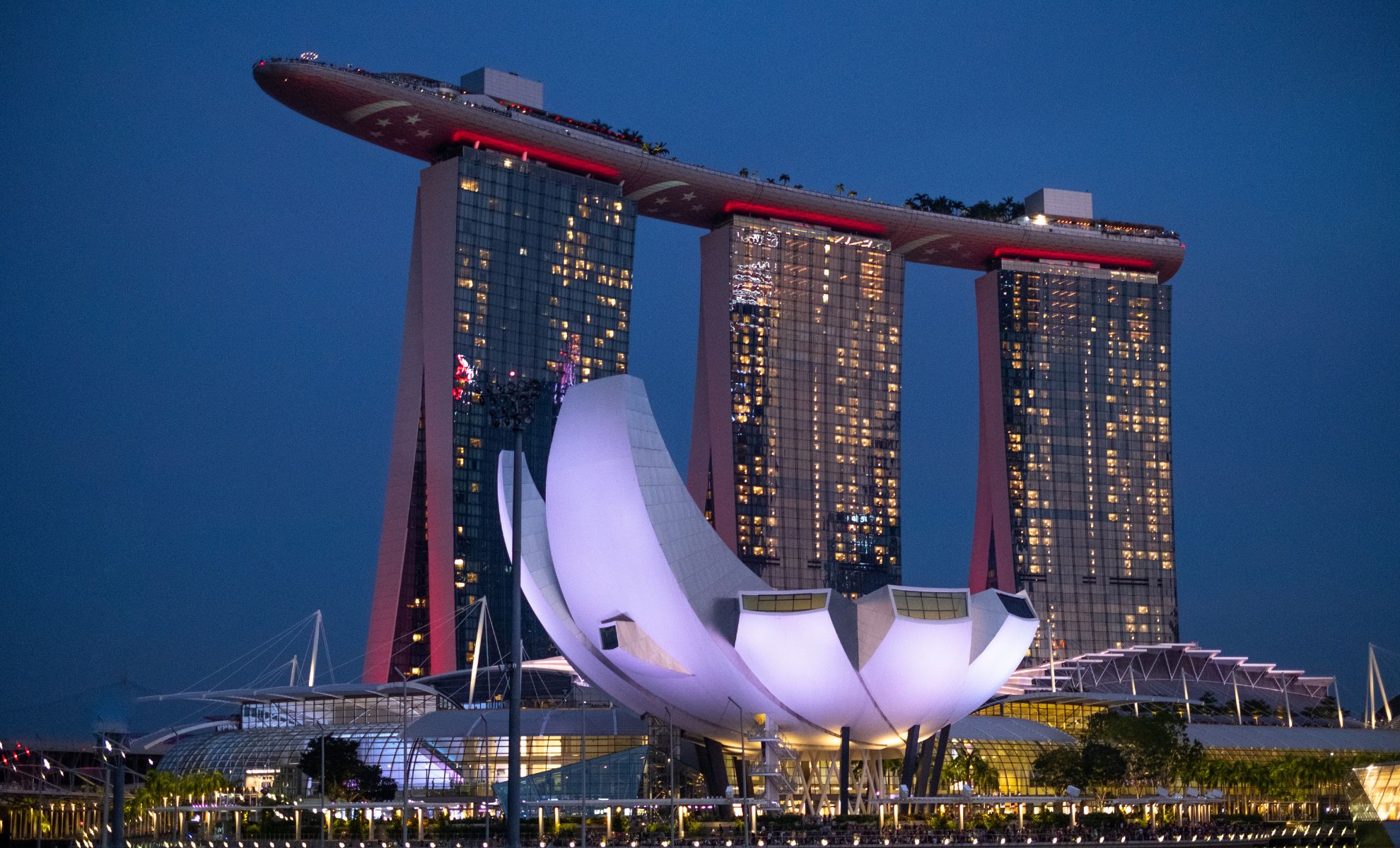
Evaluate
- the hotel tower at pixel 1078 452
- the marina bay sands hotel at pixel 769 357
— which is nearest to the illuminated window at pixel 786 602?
the marina bay sands hotel at pixel 769 357

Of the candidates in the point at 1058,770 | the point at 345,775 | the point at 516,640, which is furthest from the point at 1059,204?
the point at 516,640

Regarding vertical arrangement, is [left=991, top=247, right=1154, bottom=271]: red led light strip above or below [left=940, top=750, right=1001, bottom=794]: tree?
above

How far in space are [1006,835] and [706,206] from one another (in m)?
83.7

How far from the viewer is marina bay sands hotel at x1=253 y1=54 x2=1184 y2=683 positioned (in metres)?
123

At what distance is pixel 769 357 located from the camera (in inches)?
5832

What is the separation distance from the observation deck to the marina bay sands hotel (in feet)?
0.79

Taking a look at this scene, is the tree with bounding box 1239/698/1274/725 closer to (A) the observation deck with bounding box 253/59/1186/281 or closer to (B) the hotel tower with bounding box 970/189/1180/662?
(B) the hotel tower with bounding box 970/189/1180/662

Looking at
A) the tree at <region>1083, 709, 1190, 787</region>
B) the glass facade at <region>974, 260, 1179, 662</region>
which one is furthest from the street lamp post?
the glass facade at <region>974, 260, 1179, 662</region>

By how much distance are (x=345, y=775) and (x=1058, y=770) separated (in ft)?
119

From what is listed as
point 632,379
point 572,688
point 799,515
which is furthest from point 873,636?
point 799,515

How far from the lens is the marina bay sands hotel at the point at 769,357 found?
123 metres

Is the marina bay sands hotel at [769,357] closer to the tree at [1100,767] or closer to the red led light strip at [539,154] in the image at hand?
the red led light strip at [539,154]

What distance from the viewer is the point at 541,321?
131 metres

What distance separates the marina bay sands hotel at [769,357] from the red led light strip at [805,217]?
1.25 feet
